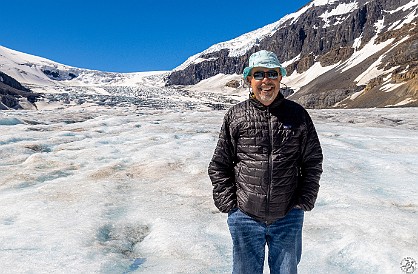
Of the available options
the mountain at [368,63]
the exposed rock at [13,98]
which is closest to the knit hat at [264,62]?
the mountain at [368,63]

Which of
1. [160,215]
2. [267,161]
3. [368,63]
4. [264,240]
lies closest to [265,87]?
[267,161]

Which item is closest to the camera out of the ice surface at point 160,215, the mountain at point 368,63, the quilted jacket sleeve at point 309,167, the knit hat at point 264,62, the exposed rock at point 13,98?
the knit hat at point 264,62

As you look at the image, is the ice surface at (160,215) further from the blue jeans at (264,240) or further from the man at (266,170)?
the man at (266,170)

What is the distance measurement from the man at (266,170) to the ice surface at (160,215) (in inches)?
62.3

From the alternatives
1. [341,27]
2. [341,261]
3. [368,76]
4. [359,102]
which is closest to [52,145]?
[341,261]

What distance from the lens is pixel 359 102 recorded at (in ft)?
287

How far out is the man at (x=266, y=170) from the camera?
388 centimetres

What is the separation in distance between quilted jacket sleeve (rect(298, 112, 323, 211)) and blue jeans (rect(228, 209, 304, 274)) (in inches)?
6.4

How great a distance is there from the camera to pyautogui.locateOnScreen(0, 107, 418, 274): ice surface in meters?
5.65

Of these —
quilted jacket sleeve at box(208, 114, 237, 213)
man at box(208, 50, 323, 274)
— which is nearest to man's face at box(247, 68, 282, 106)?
man at box(208, 50, 323, 274)

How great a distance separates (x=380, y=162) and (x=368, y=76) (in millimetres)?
109578

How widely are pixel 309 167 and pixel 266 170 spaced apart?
1.64 ft

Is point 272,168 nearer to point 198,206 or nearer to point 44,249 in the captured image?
point 44,249

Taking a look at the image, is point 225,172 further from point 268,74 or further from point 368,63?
point 368,63
